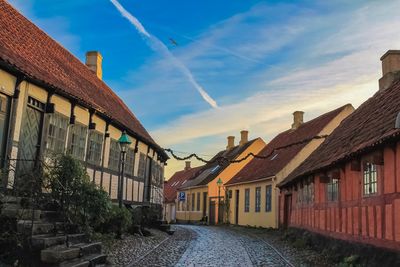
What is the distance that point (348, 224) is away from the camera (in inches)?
486

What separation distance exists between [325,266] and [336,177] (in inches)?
101

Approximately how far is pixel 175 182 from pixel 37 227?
152 feet

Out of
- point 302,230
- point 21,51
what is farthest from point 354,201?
point 21,51

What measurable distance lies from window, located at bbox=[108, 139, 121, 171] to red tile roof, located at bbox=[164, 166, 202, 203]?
30.4 meters

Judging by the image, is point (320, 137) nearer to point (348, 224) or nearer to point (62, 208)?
point (348, 224)

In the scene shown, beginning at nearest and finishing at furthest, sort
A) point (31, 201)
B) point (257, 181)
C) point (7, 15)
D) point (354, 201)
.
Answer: point (31, 201)
point (354, 201)
point (7, 15)
point (257, 181)

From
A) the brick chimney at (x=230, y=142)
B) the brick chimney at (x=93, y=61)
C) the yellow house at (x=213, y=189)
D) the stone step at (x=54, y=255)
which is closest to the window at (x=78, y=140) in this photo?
the stone step at (x=54, y=255)

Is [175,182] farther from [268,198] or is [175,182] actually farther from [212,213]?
[268,198]

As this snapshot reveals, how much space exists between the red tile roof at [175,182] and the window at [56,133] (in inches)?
1371

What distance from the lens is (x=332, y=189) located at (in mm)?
14383

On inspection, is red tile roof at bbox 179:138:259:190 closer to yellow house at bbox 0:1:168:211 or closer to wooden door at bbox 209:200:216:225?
wooden door at bbox 209:200:216:225

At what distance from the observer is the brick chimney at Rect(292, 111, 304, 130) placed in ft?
105

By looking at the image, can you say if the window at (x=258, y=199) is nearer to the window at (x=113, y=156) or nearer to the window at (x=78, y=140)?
the window at (x=113, y=156)

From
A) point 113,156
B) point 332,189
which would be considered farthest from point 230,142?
point 332,189
